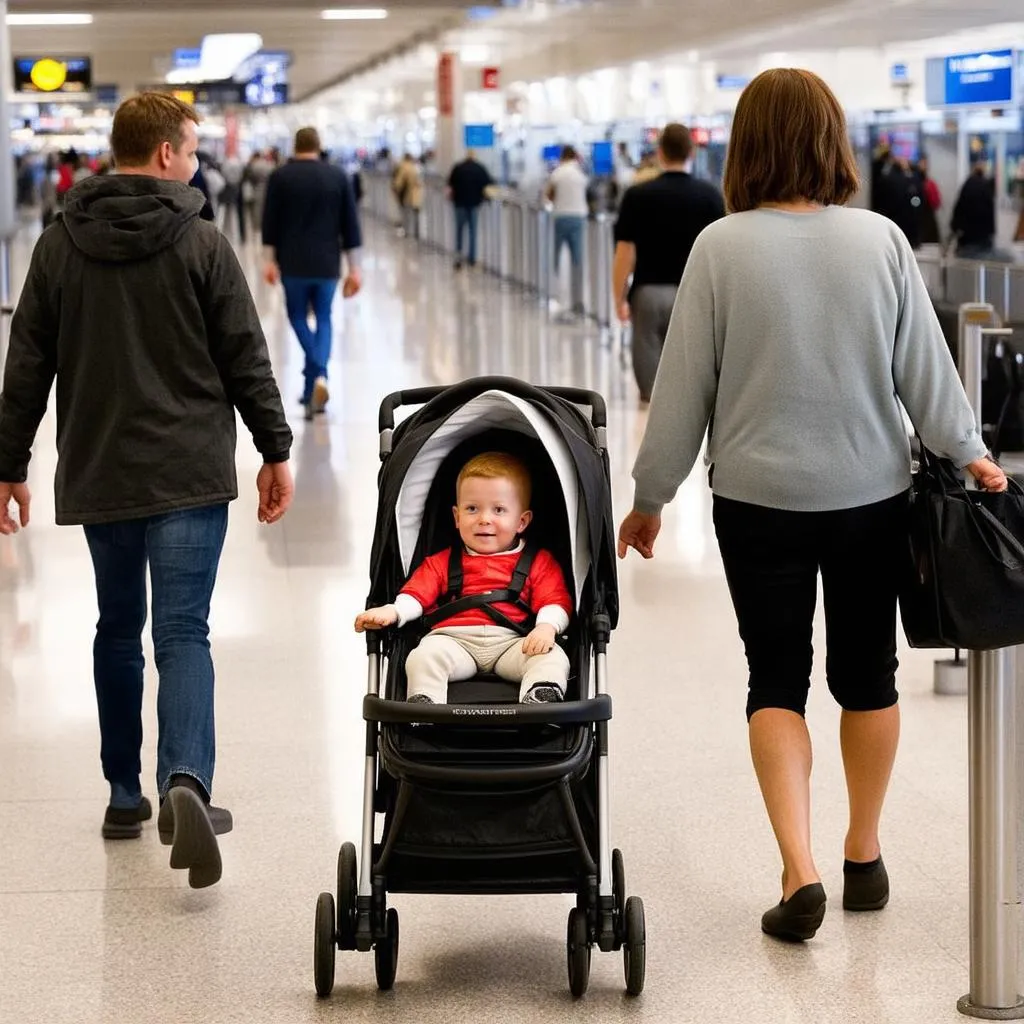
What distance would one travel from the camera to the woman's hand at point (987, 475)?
316 cm

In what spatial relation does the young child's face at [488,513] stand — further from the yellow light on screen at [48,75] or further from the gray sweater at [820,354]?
the yellow light on screen at [48,75]

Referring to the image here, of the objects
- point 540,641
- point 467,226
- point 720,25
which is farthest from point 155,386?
point 720,25

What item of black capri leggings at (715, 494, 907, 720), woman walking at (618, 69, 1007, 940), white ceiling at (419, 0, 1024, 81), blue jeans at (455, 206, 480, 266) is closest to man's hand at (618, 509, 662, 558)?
woman walking at (618, 69, 1007, 940)

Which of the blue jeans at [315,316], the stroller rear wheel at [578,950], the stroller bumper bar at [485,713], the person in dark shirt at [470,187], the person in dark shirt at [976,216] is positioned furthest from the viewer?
the person in dark shirt at [470,187]

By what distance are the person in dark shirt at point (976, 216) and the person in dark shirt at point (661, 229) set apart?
11517mm

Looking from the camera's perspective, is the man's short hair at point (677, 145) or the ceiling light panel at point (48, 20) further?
the ceiling light panel at point (48, 20)

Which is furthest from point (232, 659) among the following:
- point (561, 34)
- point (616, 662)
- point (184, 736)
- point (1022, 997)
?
point (561, 34)

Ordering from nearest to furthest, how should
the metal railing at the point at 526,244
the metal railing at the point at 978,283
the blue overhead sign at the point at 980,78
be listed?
the metal railing at the point at 978,283 < the metal railing at the point at 526,244 < the blue overhead sign at the point at 980,78

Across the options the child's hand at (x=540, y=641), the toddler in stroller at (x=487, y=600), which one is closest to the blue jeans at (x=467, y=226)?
the toddler in stroller at (x=487, y=600)

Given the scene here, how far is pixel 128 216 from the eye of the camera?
11.8 feet

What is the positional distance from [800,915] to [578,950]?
1.55ft

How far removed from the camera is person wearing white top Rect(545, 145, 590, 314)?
17109 mm

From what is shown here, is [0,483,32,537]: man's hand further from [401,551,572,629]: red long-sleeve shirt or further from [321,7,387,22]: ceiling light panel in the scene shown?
[321,7,387,22]: ceiling light panel

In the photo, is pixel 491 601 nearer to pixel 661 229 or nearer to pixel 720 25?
pixel 661 229
